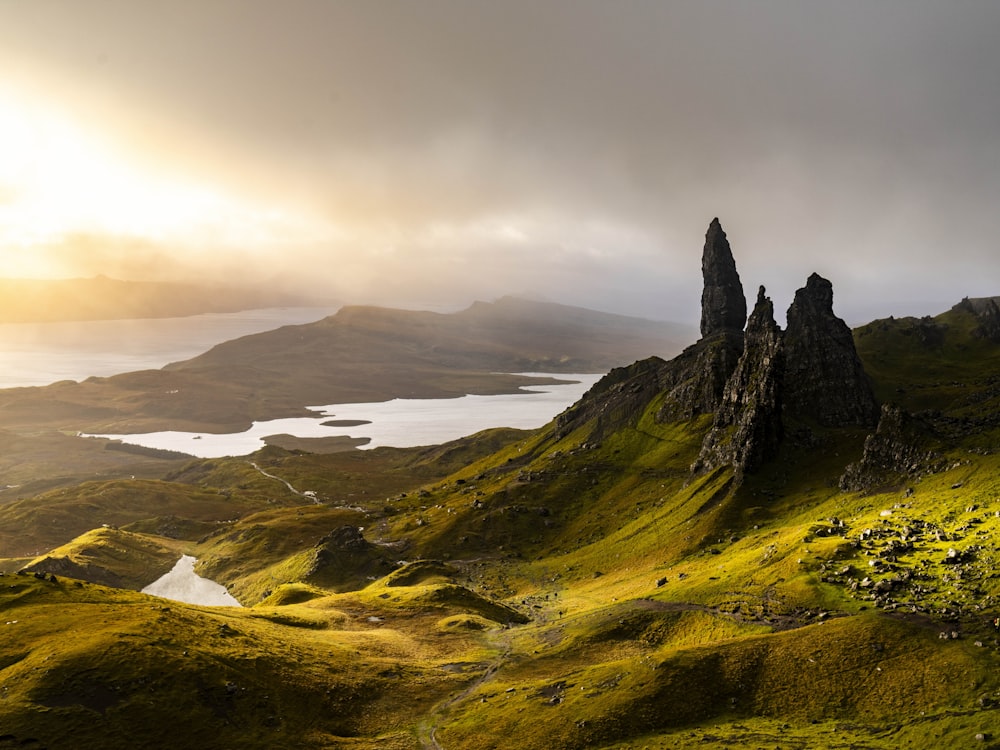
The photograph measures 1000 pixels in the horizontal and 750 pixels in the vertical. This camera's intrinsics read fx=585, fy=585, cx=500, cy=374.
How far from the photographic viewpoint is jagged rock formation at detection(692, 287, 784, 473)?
15275cm

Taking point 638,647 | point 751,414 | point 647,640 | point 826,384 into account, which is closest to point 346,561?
point 647,640

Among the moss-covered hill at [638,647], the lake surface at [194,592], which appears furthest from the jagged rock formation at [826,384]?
the lake surface at [194,592]

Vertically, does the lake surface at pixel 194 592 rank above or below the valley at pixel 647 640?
below

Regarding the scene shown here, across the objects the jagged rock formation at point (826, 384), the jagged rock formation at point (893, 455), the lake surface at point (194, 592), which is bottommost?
the lake surface at point (194, 592)

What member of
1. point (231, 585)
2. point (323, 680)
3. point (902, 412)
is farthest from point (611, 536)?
point (231, 585)

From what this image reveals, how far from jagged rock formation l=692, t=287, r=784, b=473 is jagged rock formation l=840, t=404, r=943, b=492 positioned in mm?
24342

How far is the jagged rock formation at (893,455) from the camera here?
117625 mm

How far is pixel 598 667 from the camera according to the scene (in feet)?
247

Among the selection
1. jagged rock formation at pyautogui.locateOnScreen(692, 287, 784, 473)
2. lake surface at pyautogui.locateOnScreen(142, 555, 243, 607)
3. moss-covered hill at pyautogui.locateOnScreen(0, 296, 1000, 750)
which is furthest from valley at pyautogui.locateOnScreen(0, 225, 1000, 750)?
lake surface at pyautogui.locateOnScreen(142, 555, 243, 607)

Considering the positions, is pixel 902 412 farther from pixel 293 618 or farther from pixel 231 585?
pixel 231 585

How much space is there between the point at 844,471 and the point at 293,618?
123717 mm

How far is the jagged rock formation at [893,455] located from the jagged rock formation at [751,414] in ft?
79.9

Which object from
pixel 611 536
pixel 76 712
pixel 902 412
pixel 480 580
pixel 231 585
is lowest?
pixel 231 585

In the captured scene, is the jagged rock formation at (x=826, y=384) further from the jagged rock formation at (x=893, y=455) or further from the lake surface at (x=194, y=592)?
the lake surface at (x=194, y=592)
